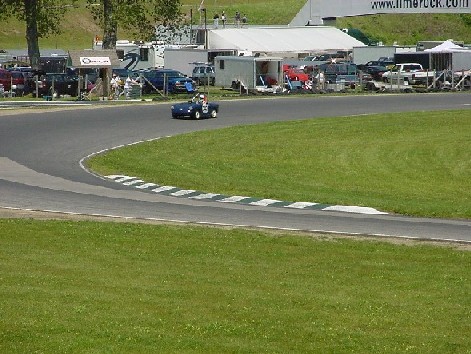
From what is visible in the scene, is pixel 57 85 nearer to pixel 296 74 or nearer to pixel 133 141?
pixel 296 74

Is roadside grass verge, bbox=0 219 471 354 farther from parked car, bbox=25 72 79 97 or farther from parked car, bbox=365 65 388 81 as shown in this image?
parked car, bbox=365 65 388 81

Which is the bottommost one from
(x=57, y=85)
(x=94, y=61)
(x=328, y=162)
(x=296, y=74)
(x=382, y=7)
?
(x=328, y=162)

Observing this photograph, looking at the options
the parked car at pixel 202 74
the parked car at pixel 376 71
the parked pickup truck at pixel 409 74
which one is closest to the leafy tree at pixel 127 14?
the parked car at pixel 202 74

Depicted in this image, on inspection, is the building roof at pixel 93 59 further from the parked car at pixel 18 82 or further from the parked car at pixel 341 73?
the parked car at pixel 341 73

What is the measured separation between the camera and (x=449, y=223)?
22.9 metres

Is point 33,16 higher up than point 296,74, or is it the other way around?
point 33,16

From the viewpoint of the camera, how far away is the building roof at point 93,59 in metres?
61.1

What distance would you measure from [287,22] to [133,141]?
8958 centimetres

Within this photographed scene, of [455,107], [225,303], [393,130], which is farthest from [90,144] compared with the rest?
[225,303]

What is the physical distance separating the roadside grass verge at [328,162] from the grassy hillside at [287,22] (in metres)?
77.9

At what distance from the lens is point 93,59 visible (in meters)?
61.5

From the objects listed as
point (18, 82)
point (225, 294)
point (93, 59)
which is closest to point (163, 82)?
point (93, 59)

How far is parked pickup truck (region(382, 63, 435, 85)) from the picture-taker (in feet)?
237

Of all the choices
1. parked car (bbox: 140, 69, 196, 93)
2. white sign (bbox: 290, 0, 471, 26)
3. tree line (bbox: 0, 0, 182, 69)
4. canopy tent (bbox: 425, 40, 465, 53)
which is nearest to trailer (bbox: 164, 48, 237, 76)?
white sign (bbox: 290, 0, 471, 26)
